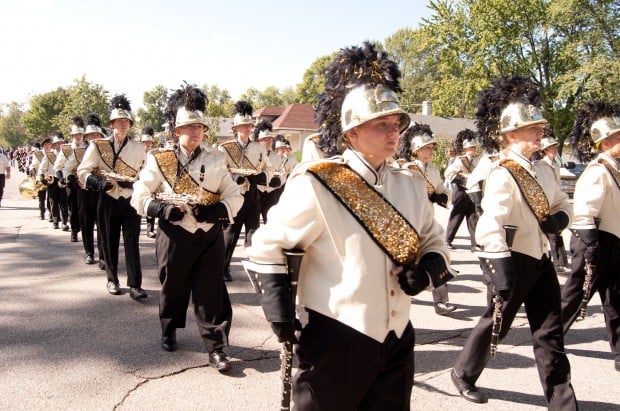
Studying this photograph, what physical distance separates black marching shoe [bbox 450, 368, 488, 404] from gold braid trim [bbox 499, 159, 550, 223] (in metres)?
1.33

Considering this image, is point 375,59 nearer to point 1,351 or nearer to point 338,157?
point 338,157

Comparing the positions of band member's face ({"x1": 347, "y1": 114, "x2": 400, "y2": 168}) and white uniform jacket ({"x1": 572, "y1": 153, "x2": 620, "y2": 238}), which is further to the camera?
white uniform jacket ({"x1": 572, "y1": 153, "x2": 620, "y2": 238})

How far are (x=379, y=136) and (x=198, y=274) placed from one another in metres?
2.59

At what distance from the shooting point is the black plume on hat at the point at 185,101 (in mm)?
4637

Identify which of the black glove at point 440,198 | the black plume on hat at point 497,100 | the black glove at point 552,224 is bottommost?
the black glove at point 440,198

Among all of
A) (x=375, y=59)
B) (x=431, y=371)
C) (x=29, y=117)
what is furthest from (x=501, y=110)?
(x=29, y=117)

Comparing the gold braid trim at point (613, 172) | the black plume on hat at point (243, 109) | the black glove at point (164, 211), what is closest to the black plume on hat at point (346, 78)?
the black glove at point (164, 211)

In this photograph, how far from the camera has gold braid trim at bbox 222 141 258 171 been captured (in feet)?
27.0

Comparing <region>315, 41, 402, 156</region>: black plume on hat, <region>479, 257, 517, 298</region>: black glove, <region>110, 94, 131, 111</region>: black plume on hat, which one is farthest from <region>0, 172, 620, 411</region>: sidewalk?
<region>110, 94, 131, 111</region>: black plume on hat

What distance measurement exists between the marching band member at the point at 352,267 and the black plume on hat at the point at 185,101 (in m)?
2.46

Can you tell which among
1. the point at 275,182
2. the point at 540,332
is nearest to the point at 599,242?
the point at 540,332

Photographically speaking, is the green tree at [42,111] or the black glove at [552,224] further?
the green tree at [42,111]

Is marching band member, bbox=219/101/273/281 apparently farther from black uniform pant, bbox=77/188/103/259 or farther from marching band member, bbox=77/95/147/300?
black uniform pant, bbox=77/188/103/259

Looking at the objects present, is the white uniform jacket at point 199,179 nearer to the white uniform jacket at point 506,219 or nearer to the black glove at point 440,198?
the white uniform jacket at point 506,219
